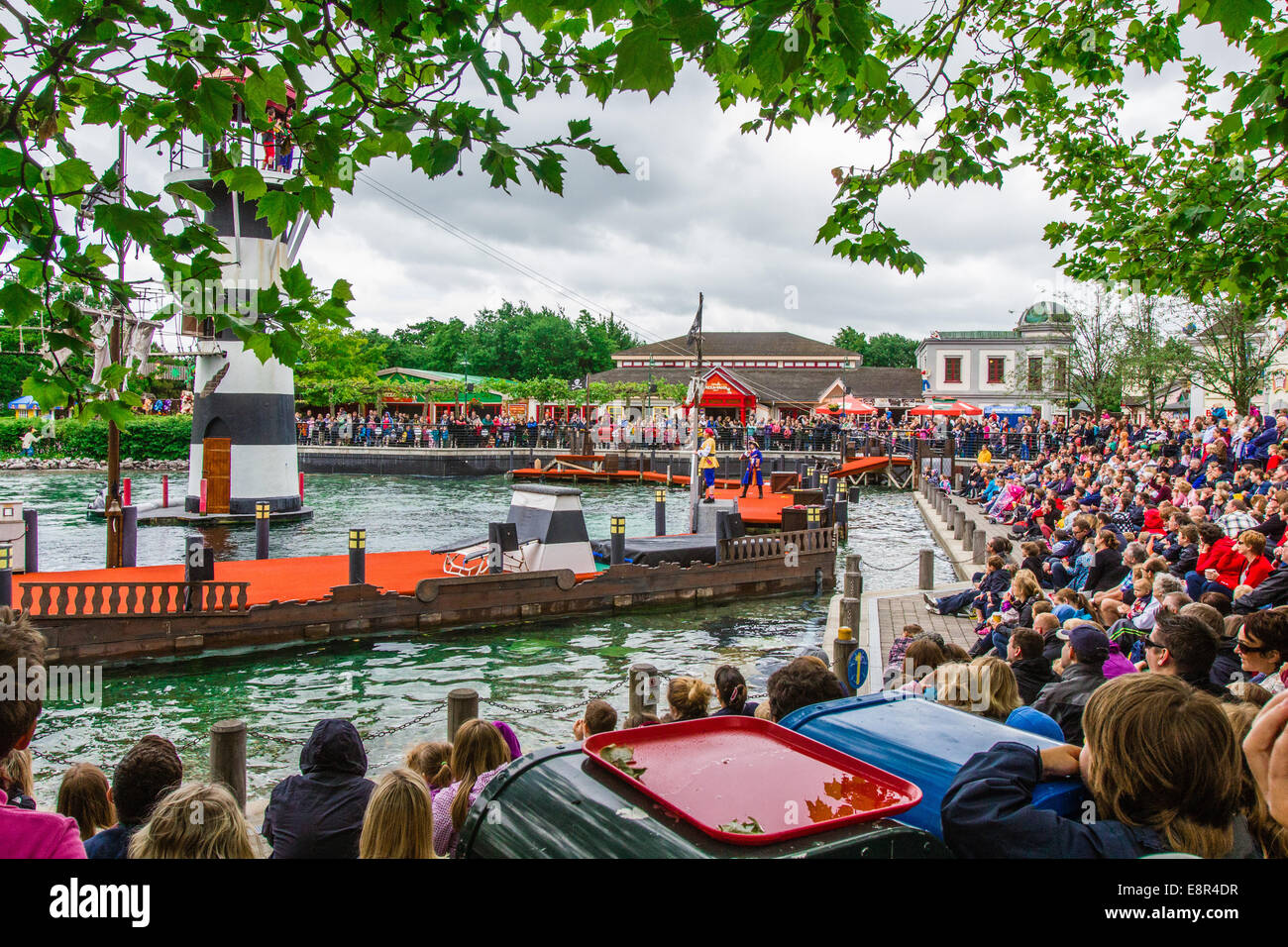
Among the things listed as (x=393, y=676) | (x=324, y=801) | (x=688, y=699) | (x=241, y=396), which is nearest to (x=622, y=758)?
(x=324, y=801)

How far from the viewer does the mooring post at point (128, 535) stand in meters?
Result: 17.3

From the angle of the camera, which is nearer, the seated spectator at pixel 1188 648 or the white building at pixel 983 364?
the seated spectator at pixel 1188 648

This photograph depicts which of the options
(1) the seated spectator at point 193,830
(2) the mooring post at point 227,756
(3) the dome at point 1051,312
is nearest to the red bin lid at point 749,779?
(1) the seated spectator at point 193,830

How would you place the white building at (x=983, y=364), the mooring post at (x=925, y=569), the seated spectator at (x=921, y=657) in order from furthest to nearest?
the white building at (x=983, y=364) < the mooring post at (x=925, y=569) < the seated spectator at (x=921, y=657)

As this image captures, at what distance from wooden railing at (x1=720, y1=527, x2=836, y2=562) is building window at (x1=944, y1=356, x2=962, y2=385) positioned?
48.0m

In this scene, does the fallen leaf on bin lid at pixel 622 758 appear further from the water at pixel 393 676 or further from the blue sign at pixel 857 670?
the water at pixel 393 676

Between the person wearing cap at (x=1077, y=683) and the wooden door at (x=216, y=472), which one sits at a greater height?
the wooden door at (x=216, y=472)

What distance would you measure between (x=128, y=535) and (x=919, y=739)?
1839 cm

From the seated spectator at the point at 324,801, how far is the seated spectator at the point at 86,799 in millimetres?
1017

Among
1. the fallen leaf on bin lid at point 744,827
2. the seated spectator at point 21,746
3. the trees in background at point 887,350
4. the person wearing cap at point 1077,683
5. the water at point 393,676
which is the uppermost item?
the trees in background at point 887,350

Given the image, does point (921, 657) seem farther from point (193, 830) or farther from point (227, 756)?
point (227, 756)

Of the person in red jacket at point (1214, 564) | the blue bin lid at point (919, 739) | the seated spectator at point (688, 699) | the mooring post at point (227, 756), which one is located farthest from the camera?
the person in red jacket at point (1214, 564)

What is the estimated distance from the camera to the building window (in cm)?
6400
